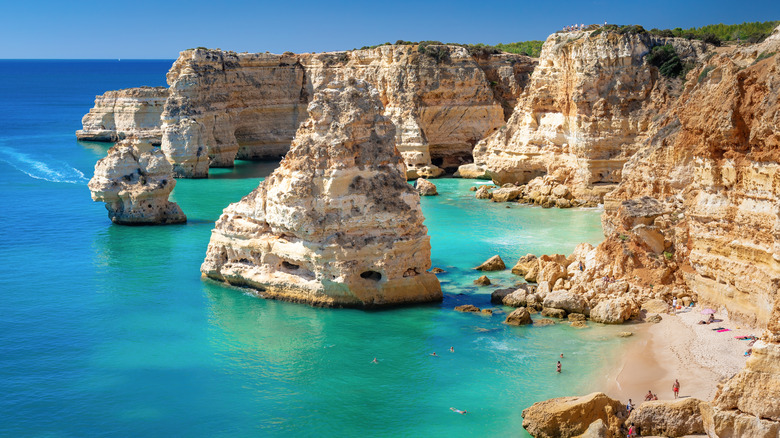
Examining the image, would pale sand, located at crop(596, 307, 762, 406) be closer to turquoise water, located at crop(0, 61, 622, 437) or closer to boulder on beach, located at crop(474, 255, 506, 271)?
turquoise water, located at crop(0, 61, 622, 437)

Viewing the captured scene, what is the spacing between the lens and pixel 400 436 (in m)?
16.8

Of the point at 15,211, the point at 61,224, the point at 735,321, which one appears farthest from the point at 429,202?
the point at 735,321

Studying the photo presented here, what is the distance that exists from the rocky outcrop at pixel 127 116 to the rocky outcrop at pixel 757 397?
2326 inches

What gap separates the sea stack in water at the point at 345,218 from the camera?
24.4 meters

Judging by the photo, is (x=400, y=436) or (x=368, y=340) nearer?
(x=400, y=436)

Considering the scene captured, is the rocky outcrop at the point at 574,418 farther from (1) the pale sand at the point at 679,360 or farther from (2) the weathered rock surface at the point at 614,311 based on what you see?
(2) the weathered rock surface at the point at 614,311

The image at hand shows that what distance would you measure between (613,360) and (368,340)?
6.49 m

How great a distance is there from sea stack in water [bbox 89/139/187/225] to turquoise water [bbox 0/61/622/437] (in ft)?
9.10

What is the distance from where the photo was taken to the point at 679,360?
63.6ft

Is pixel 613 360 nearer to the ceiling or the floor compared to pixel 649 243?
nearer to the floor

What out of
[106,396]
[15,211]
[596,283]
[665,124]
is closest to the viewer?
[106,396]

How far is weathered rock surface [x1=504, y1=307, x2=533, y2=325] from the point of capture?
896 inches

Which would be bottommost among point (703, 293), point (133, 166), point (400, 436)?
point (400, 436)

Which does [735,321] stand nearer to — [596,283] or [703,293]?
[703,293]
